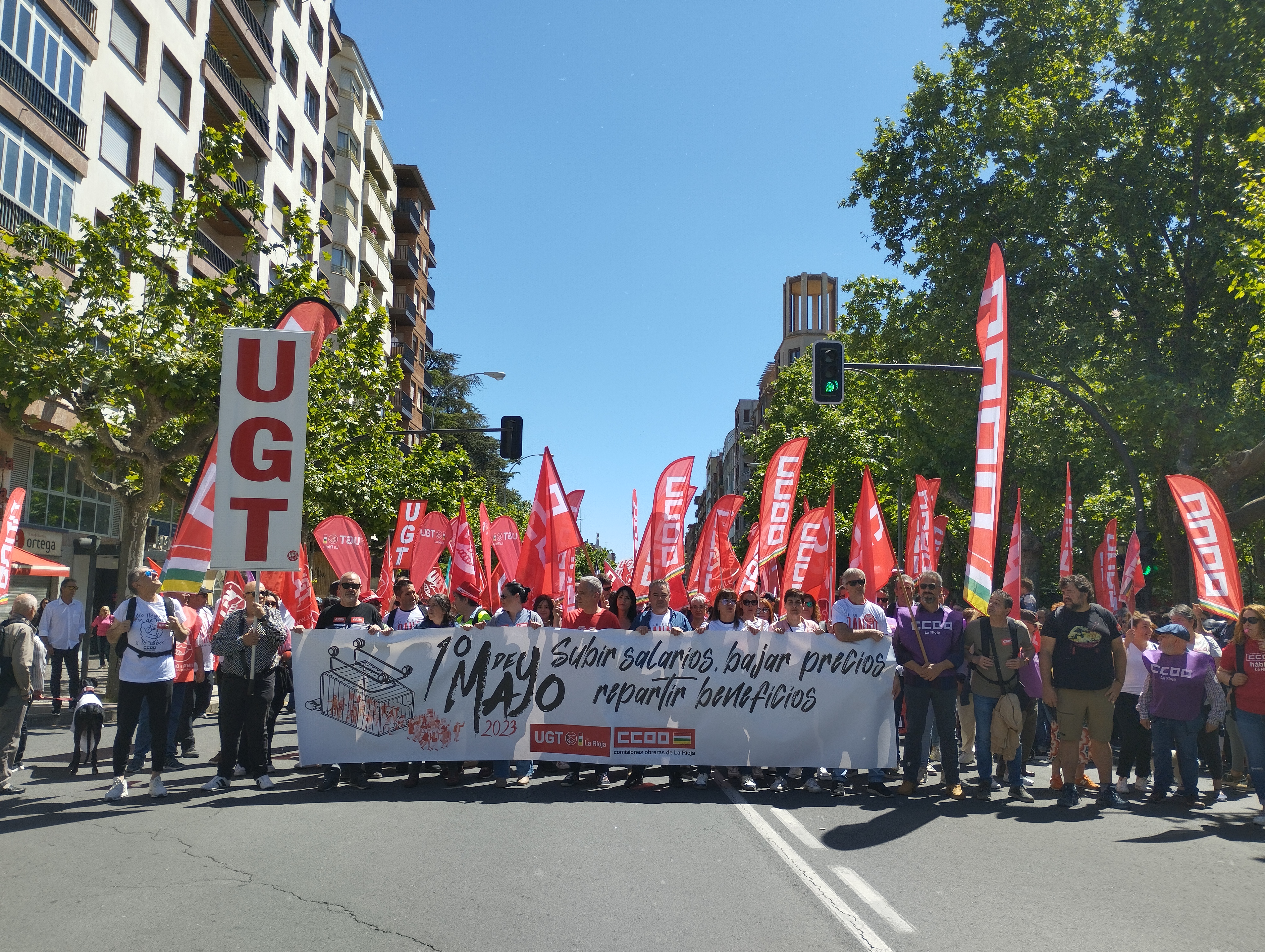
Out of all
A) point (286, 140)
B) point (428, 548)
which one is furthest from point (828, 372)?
point (286, 140)

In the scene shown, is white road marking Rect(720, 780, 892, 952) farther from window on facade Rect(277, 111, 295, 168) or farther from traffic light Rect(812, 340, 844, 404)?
window on facade Rect(277, 111, 295, 168)

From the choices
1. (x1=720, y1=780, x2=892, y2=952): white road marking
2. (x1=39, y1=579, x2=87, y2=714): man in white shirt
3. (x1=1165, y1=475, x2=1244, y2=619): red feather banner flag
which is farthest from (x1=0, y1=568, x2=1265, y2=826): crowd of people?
(x1=39, y1=579, x2=87, y2=714): man in white shirt

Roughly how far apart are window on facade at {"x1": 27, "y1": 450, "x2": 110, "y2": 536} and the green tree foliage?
67.8 feet

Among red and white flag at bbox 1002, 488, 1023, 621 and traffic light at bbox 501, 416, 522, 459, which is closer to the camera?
red and white flag at bbox 1002, 488, 1023, 621

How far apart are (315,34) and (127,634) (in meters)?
41.7

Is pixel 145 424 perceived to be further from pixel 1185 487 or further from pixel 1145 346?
pixel 1145 346

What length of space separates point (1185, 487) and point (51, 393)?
16.7 metres

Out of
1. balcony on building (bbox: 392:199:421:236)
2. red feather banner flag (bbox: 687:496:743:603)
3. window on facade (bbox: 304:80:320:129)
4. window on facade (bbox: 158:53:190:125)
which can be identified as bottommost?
red feather banner flag (bbox: 687:496:743:603)

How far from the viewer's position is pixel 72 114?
923 inches

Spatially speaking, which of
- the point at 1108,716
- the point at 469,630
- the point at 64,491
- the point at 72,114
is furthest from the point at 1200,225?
the point at 64,491

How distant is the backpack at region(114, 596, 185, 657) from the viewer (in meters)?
8.65

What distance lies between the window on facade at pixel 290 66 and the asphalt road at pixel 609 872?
120 ft

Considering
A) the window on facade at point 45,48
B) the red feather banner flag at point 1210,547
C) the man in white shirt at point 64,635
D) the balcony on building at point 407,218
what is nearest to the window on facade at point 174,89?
the window on facade at point 45,48

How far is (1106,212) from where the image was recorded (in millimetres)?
24156
